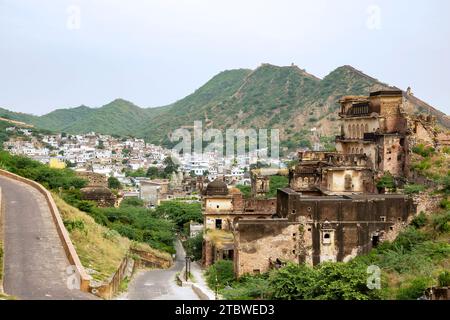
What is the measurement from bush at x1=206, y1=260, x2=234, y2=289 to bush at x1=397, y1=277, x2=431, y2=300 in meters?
8.97

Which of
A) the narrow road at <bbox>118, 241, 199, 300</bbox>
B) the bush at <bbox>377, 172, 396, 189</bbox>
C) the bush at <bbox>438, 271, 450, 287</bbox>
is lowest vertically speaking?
the narrow road at <bbox>118, 241, 199, 300</bbox>

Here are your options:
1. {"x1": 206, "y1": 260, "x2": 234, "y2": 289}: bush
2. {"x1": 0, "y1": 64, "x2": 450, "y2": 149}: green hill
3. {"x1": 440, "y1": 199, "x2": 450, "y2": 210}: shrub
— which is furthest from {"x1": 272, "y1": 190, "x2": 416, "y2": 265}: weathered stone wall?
{"x1": 0, "y1": 64, "x2": 450, "y2": 149}: green hill

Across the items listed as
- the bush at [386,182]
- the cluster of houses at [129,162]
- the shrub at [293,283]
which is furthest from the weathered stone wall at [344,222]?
the cluster of houses at [129,162]

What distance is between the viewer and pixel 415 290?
1970 cm

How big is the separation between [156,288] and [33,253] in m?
7.47

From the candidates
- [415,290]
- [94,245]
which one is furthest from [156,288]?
[415,290]

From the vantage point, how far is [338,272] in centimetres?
2073

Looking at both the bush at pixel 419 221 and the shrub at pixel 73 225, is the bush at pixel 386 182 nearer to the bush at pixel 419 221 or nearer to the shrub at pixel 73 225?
the bush at pixel 419 221

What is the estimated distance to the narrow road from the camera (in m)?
23.5

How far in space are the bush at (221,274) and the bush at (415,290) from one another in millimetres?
8966

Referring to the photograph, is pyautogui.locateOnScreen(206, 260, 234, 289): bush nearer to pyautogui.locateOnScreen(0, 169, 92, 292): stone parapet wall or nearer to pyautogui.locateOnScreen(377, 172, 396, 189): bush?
pyautogui.locateOnScreen(0, 169, 92, 292): stone parapet wall

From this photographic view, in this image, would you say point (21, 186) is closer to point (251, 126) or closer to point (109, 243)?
point (109, 243)

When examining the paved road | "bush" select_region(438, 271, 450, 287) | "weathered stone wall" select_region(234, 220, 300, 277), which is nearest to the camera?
the paved road

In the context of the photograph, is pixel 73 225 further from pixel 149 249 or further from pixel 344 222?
pixel 149 249
